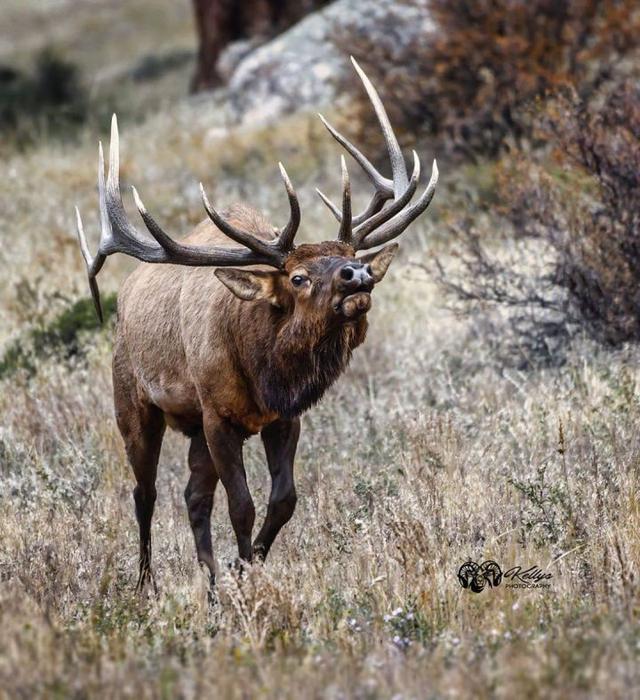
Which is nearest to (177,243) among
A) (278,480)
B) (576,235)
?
(278,480)

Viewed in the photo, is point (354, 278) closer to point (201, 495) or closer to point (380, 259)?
point (380, 259)

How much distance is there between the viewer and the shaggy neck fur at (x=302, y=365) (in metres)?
Answer: 6.34

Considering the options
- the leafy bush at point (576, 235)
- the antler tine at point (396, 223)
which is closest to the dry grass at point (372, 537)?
the leafy bush at point (576, 235)

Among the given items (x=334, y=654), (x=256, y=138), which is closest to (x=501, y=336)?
(x=334, y=654)

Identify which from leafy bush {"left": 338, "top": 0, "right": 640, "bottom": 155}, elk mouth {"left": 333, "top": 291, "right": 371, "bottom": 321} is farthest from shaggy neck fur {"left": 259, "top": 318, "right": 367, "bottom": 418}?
Result: leafy bush {"left": 338, "top": 0, "right": 640, "bottom": 155}

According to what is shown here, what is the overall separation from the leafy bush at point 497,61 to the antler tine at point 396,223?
7327 millimetres

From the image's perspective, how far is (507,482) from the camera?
7059 mm

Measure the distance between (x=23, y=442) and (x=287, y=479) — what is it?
285cm

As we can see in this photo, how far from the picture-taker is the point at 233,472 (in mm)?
Result: 6719

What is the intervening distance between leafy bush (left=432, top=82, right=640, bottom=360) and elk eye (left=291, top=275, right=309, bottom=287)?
11.8ft

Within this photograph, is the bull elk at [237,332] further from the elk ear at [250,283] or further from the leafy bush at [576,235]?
the leafy bush at [576,235]

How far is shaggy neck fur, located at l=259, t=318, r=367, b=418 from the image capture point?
6.34m

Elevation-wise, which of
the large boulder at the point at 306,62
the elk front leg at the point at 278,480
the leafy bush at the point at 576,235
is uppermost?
the elk front leg at the point at 278,480

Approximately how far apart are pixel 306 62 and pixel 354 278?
1296 centimetres
